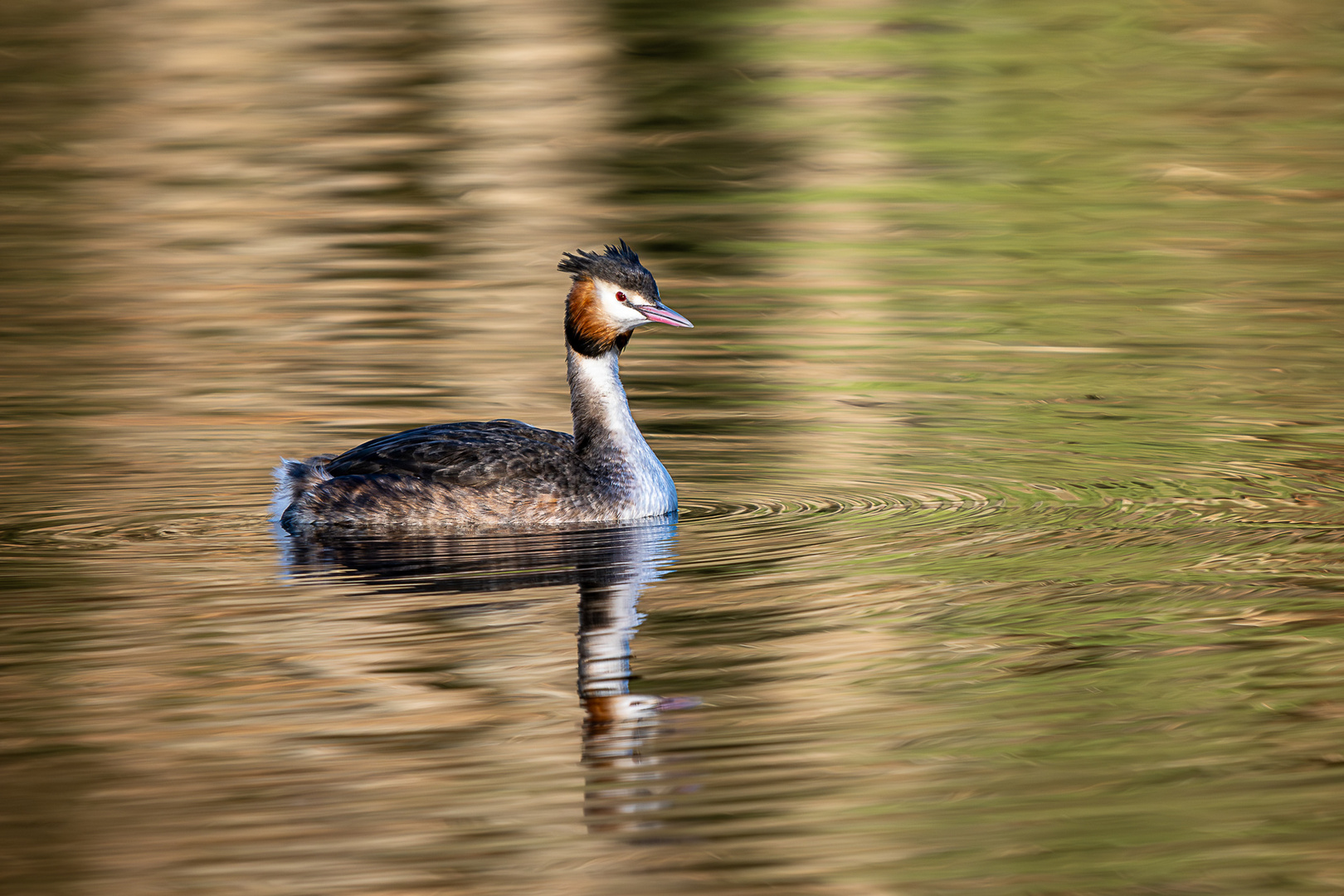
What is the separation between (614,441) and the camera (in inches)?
461

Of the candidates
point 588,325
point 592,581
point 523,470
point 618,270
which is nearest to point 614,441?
point 523,470

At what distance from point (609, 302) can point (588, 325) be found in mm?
208

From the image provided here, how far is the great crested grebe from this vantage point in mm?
11344

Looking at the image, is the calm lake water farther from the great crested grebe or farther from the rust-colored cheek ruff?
the rust-colored cheek ruff

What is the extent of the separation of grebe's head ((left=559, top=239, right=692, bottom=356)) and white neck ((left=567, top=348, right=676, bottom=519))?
13 centimetres

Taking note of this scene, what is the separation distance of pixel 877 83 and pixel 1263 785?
2297cm

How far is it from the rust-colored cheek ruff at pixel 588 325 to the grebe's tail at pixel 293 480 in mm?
1567

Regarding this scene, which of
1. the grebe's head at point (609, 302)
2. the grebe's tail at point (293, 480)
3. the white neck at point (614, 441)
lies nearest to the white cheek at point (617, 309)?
the grebe's head at point (609, 302)

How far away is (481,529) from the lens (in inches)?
448

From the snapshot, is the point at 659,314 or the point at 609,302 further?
the point at 609,302

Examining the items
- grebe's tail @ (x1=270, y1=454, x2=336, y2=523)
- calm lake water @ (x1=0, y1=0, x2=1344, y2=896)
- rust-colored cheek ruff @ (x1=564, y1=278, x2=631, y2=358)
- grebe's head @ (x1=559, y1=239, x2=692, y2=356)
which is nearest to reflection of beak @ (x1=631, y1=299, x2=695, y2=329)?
grebe's head @ (x1=559, y1=239, x2=692, y2=356)

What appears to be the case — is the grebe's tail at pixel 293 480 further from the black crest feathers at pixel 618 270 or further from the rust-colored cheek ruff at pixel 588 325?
the black crest feathers at pixel 618 270

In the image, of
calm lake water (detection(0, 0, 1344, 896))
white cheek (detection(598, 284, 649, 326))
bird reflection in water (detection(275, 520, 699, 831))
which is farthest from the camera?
white cheek (detection(598, 284, 649, 326))

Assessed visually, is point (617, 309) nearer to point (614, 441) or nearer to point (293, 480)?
point (614, 441)
